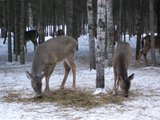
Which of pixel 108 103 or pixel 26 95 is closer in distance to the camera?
pixel 108 103

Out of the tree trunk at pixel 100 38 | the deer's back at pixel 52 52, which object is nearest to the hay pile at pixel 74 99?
the tree trunk at pixel 100 38

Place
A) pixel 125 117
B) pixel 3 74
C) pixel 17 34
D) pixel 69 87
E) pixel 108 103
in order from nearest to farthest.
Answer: pixel 125 117 < pixel 108 103 < pixel 69 87 < pixel 3 74 < pixel 17 34

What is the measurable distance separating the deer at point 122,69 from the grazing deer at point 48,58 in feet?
4.44

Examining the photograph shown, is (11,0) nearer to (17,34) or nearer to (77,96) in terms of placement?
(17,34)

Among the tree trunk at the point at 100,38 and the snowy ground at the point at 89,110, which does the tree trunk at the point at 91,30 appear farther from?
the tree trunk at the point at 100,38

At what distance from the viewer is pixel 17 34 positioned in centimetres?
2055

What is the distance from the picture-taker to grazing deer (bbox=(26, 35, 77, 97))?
372 inches

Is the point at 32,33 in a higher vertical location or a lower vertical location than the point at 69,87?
higher

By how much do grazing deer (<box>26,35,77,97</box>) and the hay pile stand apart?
1.02ft

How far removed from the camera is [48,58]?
10234 millimetres

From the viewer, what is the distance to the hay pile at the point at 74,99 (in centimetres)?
867

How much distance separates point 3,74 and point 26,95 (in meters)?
4.63

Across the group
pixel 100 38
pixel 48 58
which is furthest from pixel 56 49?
pixel 100 38

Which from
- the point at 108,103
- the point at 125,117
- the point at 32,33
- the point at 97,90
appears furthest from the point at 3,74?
the point at 32,33
